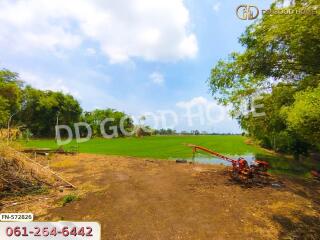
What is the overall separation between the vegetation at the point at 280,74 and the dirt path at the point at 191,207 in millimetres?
2572

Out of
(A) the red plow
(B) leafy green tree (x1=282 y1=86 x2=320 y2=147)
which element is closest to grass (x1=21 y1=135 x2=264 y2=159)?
(A) the red plow

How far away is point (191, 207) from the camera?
10.2 m

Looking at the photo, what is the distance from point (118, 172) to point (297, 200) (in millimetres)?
8487

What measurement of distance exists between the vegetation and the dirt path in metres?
2.57

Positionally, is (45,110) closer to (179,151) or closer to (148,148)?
(148,148)

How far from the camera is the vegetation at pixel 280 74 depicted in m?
9.92

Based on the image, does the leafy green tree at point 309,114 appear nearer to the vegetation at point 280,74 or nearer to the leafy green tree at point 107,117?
the vegetation at point 280,74

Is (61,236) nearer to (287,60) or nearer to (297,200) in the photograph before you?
(297,200)

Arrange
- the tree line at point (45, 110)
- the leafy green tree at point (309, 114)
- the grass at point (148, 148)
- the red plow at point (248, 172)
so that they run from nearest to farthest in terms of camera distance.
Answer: the leafy green tree at point (309, 114) → the red plow at point (248, 172) → the grass at point (148, 148) → the tree line at point (45, 110)

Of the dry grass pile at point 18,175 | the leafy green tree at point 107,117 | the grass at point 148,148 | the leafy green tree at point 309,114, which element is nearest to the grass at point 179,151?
the grass at point 148,148

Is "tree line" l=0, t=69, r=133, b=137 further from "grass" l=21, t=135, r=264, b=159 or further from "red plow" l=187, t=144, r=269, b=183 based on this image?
"red plow" l=187, t=144, r=269, b=183

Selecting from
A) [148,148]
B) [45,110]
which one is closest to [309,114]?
[148,148]

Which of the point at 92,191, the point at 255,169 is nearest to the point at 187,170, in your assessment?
the point at 255,169

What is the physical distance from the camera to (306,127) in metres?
9.50
